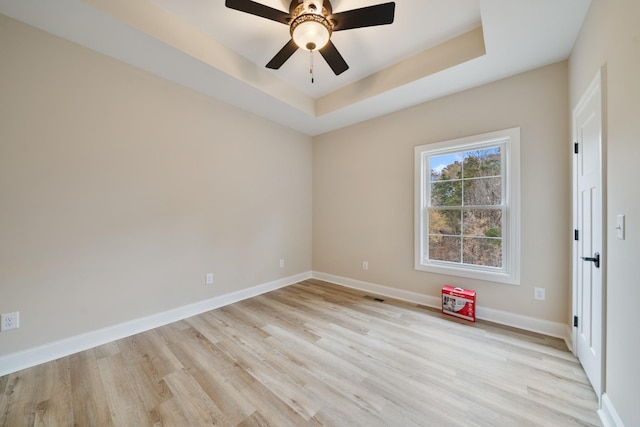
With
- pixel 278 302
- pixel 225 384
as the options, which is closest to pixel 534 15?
pixel 225 384

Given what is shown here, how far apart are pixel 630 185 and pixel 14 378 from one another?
4.04 metres

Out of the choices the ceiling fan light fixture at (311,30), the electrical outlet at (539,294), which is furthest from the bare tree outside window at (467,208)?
the ceiling fan light fixture at (311,30)

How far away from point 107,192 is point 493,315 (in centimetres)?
418

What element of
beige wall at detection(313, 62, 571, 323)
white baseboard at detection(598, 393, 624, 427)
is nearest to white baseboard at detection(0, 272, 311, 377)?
beige wall at detection(313, 62, 571, 323)

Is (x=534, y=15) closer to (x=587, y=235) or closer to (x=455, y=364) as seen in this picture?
(x=587, y=235)

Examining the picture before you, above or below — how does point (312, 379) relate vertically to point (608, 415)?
below

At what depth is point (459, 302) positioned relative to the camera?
2697 millimetres

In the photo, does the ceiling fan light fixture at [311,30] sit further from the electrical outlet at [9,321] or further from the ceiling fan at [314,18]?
the electrical outlet at [9,321]

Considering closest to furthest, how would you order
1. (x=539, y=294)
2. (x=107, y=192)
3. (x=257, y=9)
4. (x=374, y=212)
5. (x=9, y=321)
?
(x=257, y=9)
(x=9, y=321)
(x=107, y=192)
(x=539, y=294)
(x=374, y=212)

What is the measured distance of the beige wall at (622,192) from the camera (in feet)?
3.61

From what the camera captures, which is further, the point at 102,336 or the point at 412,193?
the point at 412,193

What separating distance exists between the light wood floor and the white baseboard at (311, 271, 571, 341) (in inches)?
4.9

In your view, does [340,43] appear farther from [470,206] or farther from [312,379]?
[312,379]

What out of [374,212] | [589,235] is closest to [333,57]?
[374,212]
